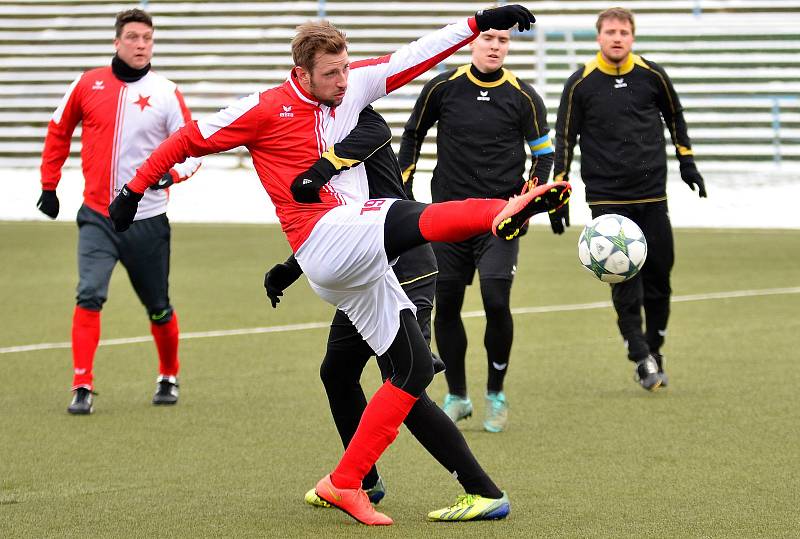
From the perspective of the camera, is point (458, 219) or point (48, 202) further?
point (48, 202)

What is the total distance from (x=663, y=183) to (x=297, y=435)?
9.09ft

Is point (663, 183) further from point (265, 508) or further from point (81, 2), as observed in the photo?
point (81, 2)

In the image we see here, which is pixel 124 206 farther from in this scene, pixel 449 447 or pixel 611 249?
pixel 611 249

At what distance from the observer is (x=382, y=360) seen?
4.94 metres

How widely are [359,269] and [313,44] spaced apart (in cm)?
80

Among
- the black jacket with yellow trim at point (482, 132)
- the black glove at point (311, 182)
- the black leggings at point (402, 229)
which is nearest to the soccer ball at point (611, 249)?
the black jacket with yellow trim at point (482, 132)

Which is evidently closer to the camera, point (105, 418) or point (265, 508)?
point (265, 508)

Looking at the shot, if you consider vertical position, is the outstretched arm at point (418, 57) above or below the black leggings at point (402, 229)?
above

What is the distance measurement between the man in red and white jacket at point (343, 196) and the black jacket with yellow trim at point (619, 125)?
9.81 feet

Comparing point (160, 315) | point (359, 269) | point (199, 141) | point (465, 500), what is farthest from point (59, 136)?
point (465, 500)

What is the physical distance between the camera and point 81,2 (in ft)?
83.3

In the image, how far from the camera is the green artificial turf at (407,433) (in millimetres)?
5004

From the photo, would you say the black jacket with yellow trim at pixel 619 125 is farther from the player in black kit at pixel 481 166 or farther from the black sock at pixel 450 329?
the black sock at pixel 450 329

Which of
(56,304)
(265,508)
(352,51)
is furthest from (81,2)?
(265,508)
